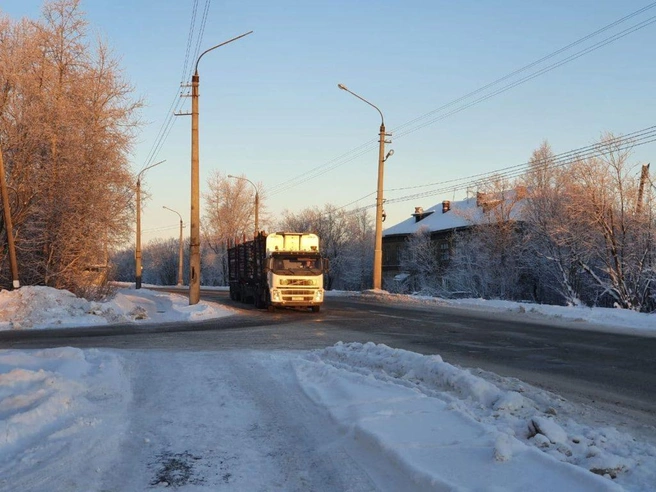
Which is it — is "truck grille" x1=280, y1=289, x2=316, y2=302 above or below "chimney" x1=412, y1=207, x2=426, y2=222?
below

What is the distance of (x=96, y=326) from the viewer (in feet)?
66.2

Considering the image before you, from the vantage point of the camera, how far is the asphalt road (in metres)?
9.40

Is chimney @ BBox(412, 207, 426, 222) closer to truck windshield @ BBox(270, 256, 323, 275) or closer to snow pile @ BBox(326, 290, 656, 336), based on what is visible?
snow pile @ BBox(326, 290, 656, 336)

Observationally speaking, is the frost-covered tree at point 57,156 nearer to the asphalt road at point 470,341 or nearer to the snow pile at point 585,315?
the asphalt road at point 470,341

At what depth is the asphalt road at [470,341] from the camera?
940cm

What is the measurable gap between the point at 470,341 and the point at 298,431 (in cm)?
972

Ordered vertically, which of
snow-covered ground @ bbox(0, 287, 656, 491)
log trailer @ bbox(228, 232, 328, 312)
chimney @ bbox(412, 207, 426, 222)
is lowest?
snow-covered ground @ bbox(0, 287, 656, 491)

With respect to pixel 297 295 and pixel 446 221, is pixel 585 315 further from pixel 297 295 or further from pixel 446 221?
pixel 446 221

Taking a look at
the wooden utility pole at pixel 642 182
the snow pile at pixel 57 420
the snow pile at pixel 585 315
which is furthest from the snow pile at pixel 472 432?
the wooden utility pole at pixel 642 182

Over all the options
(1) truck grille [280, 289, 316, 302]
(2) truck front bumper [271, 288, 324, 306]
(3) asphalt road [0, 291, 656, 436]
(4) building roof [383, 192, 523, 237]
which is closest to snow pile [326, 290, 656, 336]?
(3) asphalt road [0, 291, 656, 436]

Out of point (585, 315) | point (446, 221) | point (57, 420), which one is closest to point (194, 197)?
point (585, 315)

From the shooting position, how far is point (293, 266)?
25812 mm

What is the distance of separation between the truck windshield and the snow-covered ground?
50.2 feet

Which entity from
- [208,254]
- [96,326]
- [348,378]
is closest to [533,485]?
[348,378]
